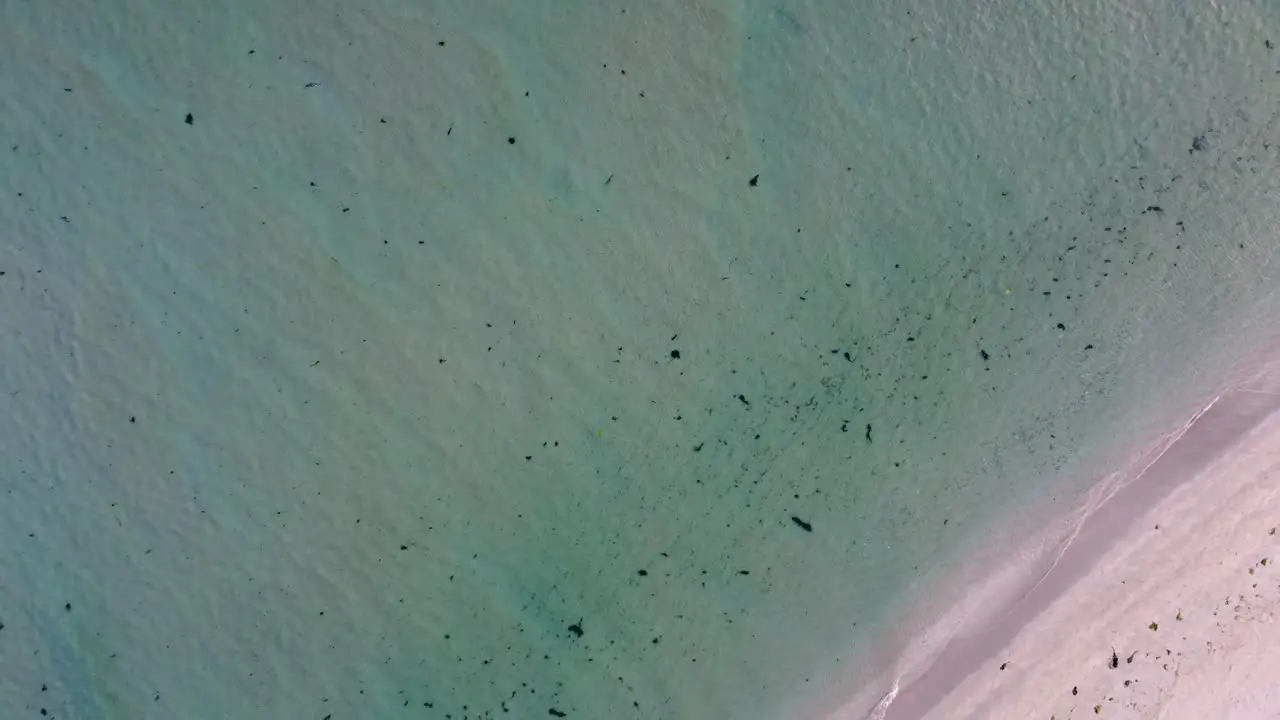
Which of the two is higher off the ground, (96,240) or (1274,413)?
(96,240)

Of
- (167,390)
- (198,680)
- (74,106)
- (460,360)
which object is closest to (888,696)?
(460,360)

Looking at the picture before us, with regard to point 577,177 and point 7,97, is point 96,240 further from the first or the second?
point 577,177

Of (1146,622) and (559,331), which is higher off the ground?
(559,331)

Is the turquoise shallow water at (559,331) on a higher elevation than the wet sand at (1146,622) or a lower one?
higher

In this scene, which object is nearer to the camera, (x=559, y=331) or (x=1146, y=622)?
(x=1146, y=622)

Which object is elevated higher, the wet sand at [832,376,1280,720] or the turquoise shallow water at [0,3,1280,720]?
the turquoise shallow water at [0,3,1280,720]

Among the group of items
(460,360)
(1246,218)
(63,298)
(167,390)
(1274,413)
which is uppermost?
(63,298)

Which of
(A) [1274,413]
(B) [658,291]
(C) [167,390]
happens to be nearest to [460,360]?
(B) [658,291]
